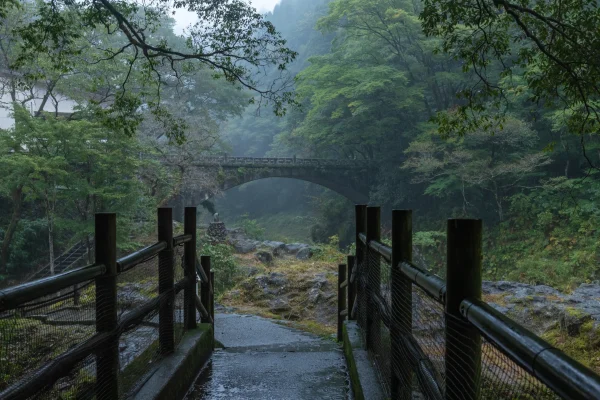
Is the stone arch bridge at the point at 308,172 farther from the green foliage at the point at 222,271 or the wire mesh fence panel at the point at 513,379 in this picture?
the wire mesh fence panel at the point at 513,379

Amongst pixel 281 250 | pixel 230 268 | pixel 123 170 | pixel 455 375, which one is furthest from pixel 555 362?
pixel 281 250

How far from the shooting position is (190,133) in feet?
58.7

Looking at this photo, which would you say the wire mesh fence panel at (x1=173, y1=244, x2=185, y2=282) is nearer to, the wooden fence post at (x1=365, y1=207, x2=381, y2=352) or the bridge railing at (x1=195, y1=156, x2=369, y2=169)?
the wooden fence post at (x1=365, y1=207, x2=381, y2=352)

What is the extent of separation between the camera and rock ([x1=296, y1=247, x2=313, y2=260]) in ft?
53.7

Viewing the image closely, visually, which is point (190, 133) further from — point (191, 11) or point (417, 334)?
point (417, 334)

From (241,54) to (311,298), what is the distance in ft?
16.6

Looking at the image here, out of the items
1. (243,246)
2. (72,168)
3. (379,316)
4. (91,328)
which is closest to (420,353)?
(379,316)

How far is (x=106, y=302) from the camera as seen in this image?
7.82 ft

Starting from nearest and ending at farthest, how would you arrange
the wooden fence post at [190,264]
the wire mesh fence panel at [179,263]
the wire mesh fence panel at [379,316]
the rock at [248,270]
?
1. the wire mesh fence panel at [379,316]
2. the wire mesh fence panel at [179,263]
3. the wooden fence post at [190,264]
4. the rock at [248,270]

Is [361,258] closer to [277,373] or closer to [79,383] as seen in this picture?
[277,373]

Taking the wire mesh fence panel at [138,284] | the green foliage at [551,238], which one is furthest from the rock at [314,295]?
the green foliage at [551,238]

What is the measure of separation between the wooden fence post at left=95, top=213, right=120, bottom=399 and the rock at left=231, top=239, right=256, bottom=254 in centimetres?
1576

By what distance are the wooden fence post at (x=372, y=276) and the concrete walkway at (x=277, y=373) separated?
464mm

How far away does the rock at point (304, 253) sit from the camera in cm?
1638
